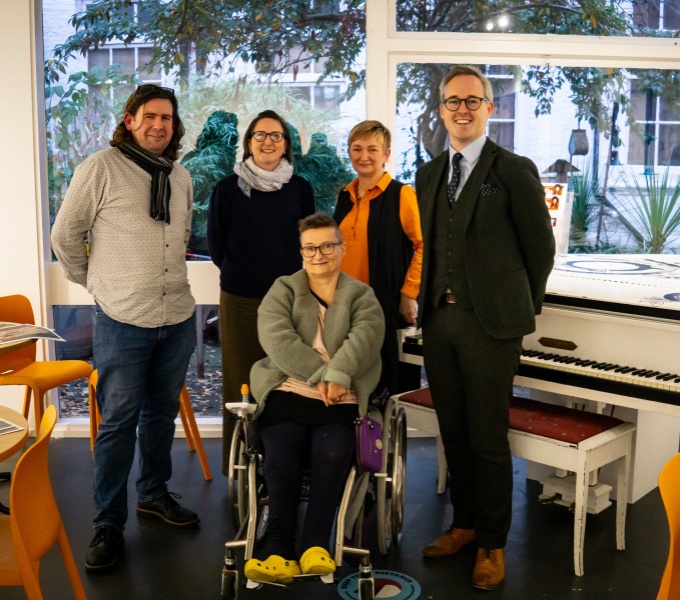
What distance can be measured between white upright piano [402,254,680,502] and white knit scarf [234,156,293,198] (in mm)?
854

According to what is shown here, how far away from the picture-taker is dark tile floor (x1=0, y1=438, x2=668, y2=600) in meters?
2.87

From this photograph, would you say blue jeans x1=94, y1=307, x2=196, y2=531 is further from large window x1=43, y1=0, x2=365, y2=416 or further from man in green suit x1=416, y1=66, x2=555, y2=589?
large window x1=43, y1=0, x2=365, y2=416

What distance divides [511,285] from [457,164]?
46 cm

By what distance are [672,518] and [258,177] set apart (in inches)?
85.3

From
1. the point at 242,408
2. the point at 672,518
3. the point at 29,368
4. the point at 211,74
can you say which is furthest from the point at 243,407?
the point at 211,74

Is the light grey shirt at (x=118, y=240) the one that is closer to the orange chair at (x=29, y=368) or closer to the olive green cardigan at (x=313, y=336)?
the olive green cardigan at (x=313, y=336)

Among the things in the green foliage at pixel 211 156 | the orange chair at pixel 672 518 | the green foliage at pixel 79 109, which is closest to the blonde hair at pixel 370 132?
the green foliage at pixel 211 156

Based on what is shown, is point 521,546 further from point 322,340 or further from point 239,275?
point 239,275

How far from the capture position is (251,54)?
14.7ft

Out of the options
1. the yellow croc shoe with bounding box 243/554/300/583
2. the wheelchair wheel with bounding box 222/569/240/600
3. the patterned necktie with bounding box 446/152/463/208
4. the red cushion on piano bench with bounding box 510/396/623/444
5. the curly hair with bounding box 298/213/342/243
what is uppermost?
the patterned necktie with bounding box 446/152/463/208

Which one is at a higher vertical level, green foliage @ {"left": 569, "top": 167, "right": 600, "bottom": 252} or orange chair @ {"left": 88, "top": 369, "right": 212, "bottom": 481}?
green foliage @ {"left": 569, "top": 167, "right": 600, "bottom": 252}

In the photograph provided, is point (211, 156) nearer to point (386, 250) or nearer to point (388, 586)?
point (386, 250)

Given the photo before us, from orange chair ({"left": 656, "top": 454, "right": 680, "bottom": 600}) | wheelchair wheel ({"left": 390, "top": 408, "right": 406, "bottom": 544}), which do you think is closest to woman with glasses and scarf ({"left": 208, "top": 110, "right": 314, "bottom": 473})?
wheelchair wheel ({"left": 390, "top": 408, "right": 406, "bottom": 544})

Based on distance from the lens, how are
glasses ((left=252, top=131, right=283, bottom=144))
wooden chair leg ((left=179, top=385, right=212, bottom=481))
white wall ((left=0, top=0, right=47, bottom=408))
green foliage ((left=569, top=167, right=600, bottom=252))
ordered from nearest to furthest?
glasses ((left=252, top=131, right=283, bottom=144)) → wooden chair leg ((left=179, top=385, right=212, bottom=481)) → white wall ((left=0, top=0, right=47, bottom=408)) → green foliage ((left=569, top=167, right=600, bottom=252))
